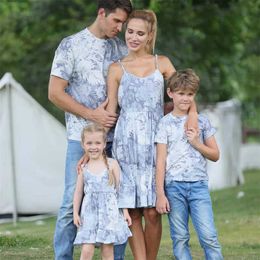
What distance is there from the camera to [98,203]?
656 centimetres

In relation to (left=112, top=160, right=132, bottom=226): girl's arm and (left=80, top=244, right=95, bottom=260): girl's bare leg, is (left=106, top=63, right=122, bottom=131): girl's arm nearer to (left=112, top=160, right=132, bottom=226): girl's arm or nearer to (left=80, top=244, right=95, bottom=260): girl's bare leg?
(left=112, top=160, right=132, bottom=226): girl's arm

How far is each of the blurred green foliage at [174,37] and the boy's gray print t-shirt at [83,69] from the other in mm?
7046

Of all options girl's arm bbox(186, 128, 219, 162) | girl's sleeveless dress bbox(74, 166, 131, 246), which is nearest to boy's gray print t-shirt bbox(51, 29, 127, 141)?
girl's sleeveless dress bbox(74, 166, 131, 246)

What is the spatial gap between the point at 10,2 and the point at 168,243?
14.7m

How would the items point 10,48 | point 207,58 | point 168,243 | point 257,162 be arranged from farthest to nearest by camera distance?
point 257,162 < point 10,48 < point 207,58 < point 168,243

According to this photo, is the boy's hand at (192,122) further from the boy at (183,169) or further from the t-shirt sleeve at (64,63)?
the t-shirt sleeve at (64,63)

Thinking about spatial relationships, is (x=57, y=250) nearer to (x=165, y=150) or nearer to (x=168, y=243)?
(x=165, y=150)

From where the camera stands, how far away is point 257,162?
27094 millimetres

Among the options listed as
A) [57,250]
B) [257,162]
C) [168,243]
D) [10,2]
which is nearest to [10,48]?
[10,2]

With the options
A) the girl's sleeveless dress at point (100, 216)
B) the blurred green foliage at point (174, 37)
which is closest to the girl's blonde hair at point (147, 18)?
the girl's sleeveless dress at point (100, 216)

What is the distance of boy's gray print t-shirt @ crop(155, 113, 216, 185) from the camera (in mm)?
6613

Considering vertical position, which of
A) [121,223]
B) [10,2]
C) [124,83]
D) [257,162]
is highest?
[10,2]

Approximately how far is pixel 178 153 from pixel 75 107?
755 millimetres

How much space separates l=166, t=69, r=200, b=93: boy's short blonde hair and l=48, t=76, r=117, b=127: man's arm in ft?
1.43
